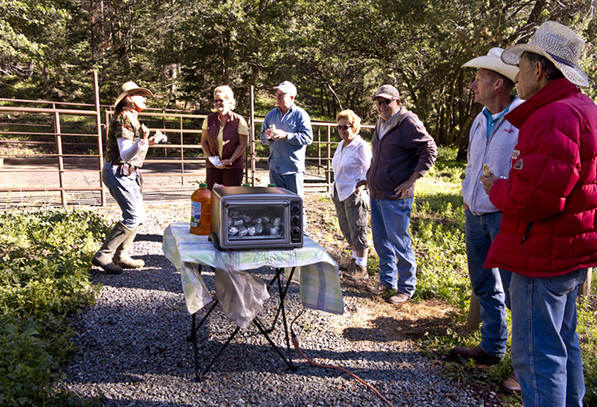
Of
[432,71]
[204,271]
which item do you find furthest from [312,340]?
[432,71]

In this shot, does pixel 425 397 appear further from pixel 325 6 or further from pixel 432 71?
pixel 325 6

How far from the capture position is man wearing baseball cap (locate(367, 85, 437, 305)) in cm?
389

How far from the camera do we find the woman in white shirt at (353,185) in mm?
4516

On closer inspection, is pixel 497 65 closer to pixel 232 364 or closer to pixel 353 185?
pixel 353 185

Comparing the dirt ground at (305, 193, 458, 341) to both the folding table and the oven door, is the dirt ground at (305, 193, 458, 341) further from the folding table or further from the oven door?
the oven door

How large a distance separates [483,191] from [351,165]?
1.90 meters

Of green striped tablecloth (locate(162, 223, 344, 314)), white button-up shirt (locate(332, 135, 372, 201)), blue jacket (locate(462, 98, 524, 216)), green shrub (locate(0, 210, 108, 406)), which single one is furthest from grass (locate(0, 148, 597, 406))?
white button-up shirt (locate(332, 135, 372, 201))

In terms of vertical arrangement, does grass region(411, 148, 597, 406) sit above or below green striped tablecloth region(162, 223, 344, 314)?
below

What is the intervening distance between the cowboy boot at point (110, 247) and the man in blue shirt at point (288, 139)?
5.67ft

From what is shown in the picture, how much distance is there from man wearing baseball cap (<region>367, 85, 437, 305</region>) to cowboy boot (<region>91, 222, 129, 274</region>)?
2.54 meters

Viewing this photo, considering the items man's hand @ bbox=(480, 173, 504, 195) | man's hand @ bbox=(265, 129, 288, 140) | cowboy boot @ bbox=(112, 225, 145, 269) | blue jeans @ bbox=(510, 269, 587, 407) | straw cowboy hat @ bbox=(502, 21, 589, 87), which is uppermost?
straw cowboy hat @ bbox=(502, 21, 589, 87)

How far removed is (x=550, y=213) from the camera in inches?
76.1

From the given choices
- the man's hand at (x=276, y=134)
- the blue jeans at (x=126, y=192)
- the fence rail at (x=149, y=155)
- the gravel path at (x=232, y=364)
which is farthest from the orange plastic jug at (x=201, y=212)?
the fence rail at (x=149, y=155)

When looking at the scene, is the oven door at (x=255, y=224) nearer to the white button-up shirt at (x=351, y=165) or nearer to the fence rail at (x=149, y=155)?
the white button-up shirt at (x=351, y=165)
